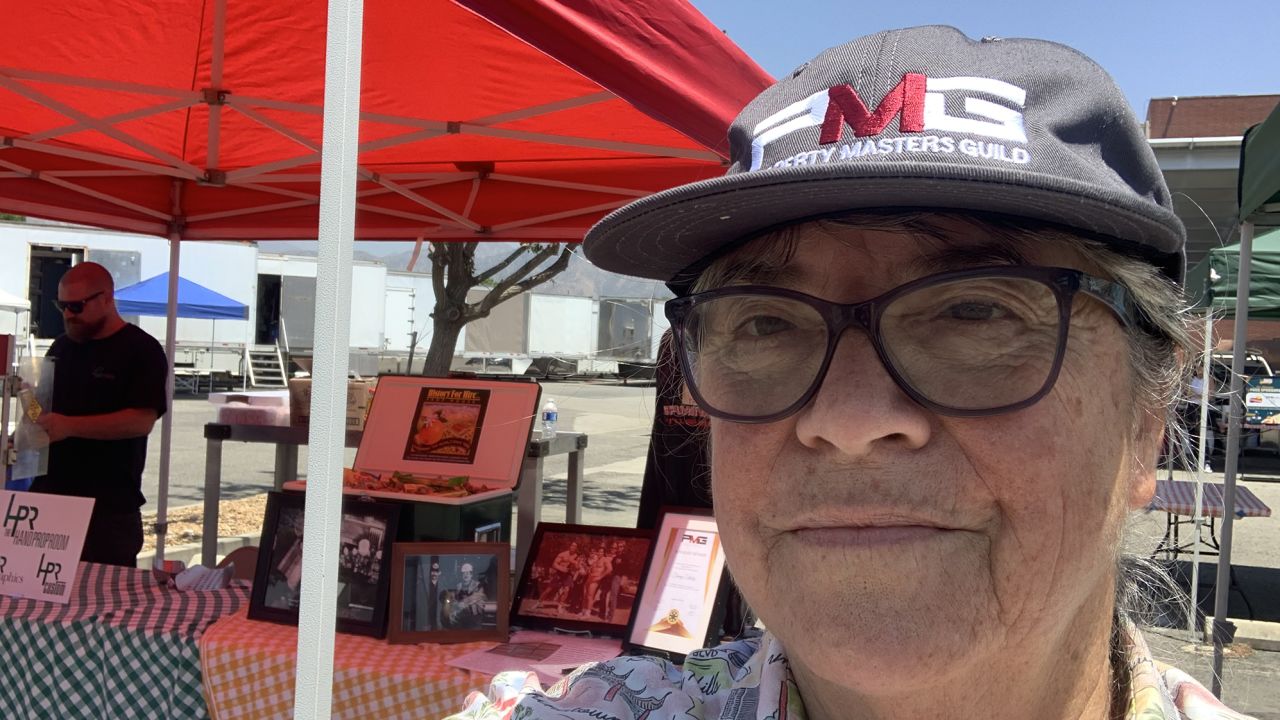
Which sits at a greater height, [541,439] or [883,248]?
[883,248]

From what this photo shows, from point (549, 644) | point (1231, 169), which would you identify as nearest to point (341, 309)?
point (549, 644)

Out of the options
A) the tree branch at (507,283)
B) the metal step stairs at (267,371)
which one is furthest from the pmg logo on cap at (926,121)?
the metal step stairs at (267,371)

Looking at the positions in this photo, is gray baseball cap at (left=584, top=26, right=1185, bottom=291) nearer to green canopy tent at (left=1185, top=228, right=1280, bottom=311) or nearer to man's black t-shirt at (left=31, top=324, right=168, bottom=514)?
man's black t-shirt at (left=31, top=324, right=168, bottom=514)

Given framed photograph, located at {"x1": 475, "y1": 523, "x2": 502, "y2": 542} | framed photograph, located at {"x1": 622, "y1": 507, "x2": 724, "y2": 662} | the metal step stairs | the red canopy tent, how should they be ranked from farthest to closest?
the metal step stairs → framed photograph, located at {"x1": 475, "y1": 523, "x2": 502, "y2": 542} → framed photograph, located at {"x1": 622, "y1": 507, "x2": 724, "y2": 662} → the red canopy tent

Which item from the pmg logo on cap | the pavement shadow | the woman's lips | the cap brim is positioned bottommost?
the pavement shadow

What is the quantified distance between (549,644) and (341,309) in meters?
1.43

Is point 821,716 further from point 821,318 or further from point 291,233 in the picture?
point 291,233

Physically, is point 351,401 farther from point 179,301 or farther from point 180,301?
point 179,301

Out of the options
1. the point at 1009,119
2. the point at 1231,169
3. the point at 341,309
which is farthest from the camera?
the point at 1231,169

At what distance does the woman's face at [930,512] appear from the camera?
83cm

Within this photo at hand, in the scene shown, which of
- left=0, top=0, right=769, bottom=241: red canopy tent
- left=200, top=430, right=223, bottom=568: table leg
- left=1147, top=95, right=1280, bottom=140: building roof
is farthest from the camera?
left=1147, top=95, right=1280, bottom=140: building roof

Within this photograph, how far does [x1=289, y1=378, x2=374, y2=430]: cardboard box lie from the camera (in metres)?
4.45

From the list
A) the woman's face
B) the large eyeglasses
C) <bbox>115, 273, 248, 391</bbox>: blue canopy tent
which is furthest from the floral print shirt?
<bbox>115, 273, 248, 391</bbox>: blue canopy tent

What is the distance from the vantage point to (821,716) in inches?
40.3
